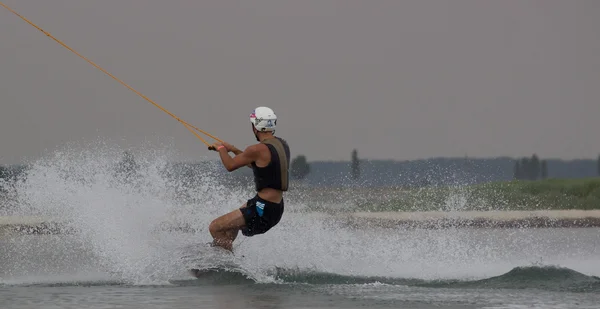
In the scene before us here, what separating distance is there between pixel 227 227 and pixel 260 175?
71cm

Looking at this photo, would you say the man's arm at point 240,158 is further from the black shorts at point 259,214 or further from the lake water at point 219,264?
the lake water at point 219,264

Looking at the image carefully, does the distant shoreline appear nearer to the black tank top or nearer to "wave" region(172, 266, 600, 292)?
"wave" region(172, 266, 600, 292)

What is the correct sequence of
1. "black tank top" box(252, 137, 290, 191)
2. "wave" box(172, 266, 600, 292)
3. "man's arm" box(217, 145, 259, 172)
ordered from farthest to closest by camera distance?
"black tank top" box(252, 137, 290, 191) → "man's arm" box(217, 145, 259, 172) → "wave" box(172, 266, 600, 292)

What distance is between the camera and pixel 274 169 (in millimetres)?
13516

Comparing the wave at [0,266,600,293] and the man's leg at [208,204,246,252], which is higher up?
the man's leg at [208,204,246,252]

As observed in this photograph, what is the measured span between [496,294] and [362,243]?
13.9ft

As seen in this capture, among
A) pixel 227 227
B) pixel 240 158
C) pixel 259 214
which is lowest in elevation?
pixel 227 227

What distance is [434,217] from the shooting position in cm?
2605

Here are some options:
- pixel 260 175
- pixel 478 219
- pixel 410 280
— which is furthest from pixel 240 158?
pixel 478 219

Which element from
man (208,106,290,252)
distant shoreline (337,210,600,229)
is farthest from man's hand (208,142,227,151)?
distant shoreline (337,210,600,229)

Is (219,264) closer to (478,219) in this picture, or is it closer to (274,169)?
(274,169)

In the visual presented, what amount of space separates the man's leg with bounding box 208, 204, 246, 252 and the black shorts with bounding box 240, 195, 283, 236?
0.23 feet

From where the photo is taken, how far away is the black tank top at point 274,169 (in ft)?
44.3

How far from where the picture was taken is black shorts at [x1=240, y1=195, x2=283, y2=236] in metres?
13.6
